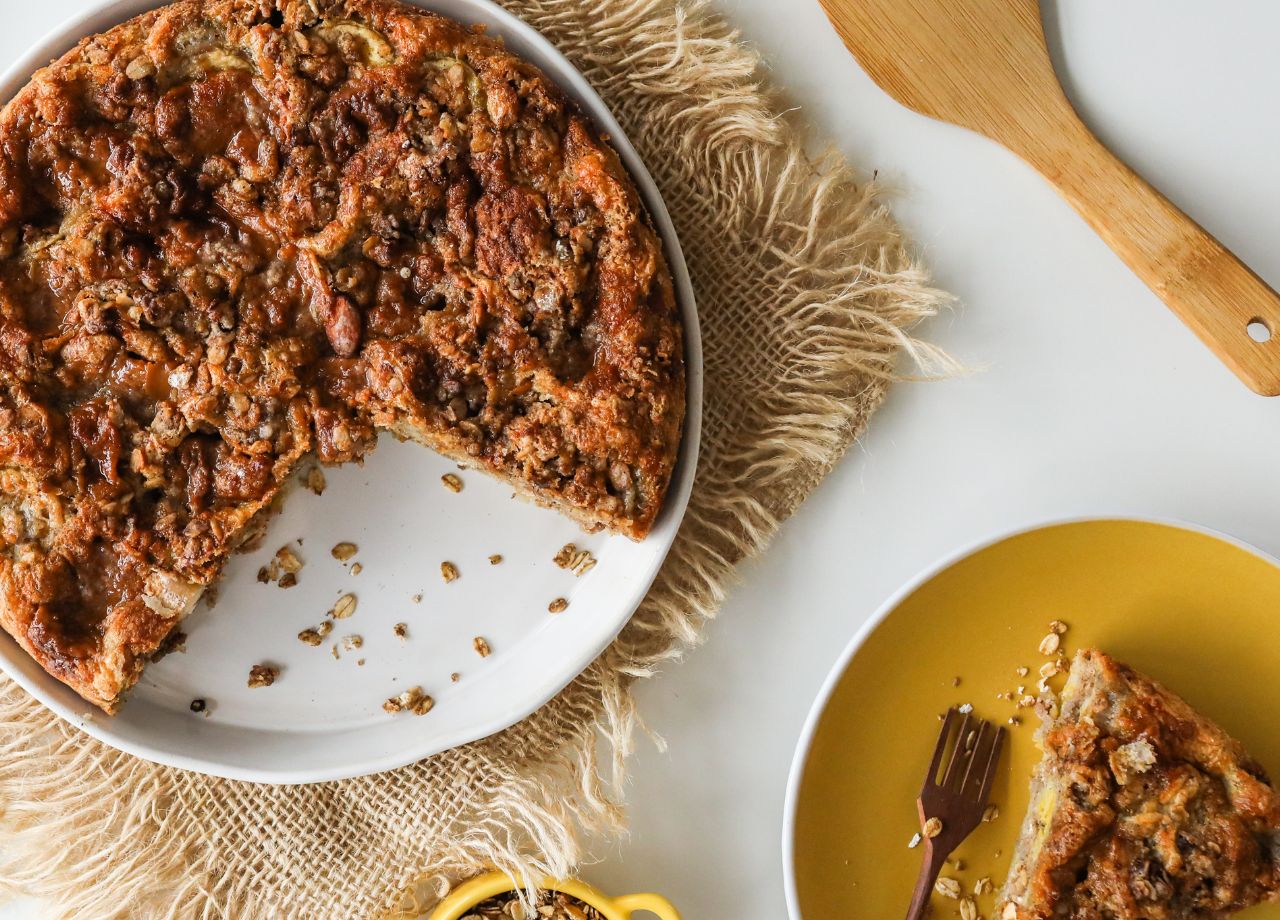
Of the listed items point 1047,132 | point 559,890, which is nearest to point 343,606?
point 559,890

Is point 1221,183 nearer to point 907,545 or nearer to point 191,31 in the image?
point 907,545

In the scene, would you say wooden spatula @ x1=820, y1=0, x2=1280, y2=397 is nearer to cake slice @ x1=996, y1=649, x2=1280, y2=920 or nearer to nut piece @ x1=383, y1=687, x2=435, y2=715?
cake slice @ x1=996, y1=649, x2=1280, y2=920

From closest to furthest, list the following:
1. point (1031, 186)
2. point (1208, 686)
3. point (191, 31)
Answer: point (191, 31), point (1208, 686), point (1031, 186)

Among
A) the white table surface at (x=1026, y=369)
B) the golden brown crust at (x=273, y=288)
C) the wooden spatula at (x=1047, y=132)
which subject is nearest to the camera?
the golden brown crust at (x=273, y=288)

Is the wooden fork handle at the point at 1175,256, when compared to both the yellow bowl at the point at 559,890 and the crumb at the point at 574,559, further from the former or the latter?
the yellow bowl at the point at 559,890

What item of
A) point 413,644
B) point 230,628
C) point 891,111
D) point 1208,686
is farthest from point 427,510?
point 1208,686

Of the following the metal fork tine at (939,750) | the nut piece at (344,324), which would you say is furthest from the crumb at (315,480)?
the metal fork tine at (939,750)
